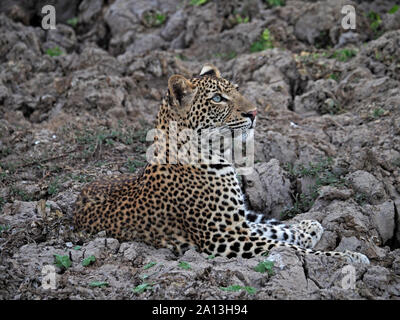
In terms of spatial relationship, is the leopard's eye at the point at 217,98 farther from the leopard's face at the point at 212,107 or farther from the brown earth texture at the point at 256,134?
the brown earth texture at the point at 256,134

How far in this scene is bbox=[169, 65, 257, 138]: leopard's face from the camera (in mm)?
7188

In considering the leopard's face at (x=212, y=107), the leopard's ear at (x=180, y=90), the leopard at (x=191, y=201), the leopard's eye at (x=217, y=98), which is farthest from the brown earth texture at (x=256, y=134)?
the leopard's ear at (x=180, y=90)

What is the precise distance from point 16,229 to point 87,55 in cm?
691

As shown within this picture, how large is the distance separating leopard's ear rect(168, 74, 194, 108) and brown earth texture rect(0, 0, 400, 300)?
1.97 metres

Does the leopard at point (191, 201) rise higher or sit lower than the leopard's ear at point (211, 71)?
lower

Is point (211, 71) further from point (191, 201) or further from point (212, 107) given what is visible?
point (191, 201)

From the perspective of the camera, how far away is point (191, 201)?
6.94 meters

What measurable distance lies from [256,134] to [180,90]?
321cm

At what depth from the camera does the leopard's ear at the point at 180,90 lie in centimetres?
705

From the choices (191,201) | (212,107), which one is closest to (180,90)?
(212,107)

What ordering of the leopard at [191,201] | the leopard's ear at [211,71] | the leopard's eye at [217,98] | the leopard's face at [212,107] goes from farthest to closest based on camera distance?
the leopard's ear at [211,71] → the leopard's eye at [217,98] → the leopard's face at [212,107] → the leopard at [191,201]

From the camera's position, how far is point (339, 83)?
11.6 meters

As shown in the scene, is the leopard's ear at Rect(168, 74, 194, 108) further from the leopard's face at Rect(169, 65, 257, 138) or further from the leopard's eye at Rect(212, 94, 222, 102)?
the leopard's eye at Rect(212, 94, 222, 102)

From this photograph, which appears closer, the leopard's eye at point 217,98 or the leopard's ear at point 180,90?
the leopard's ear at point 180,90
